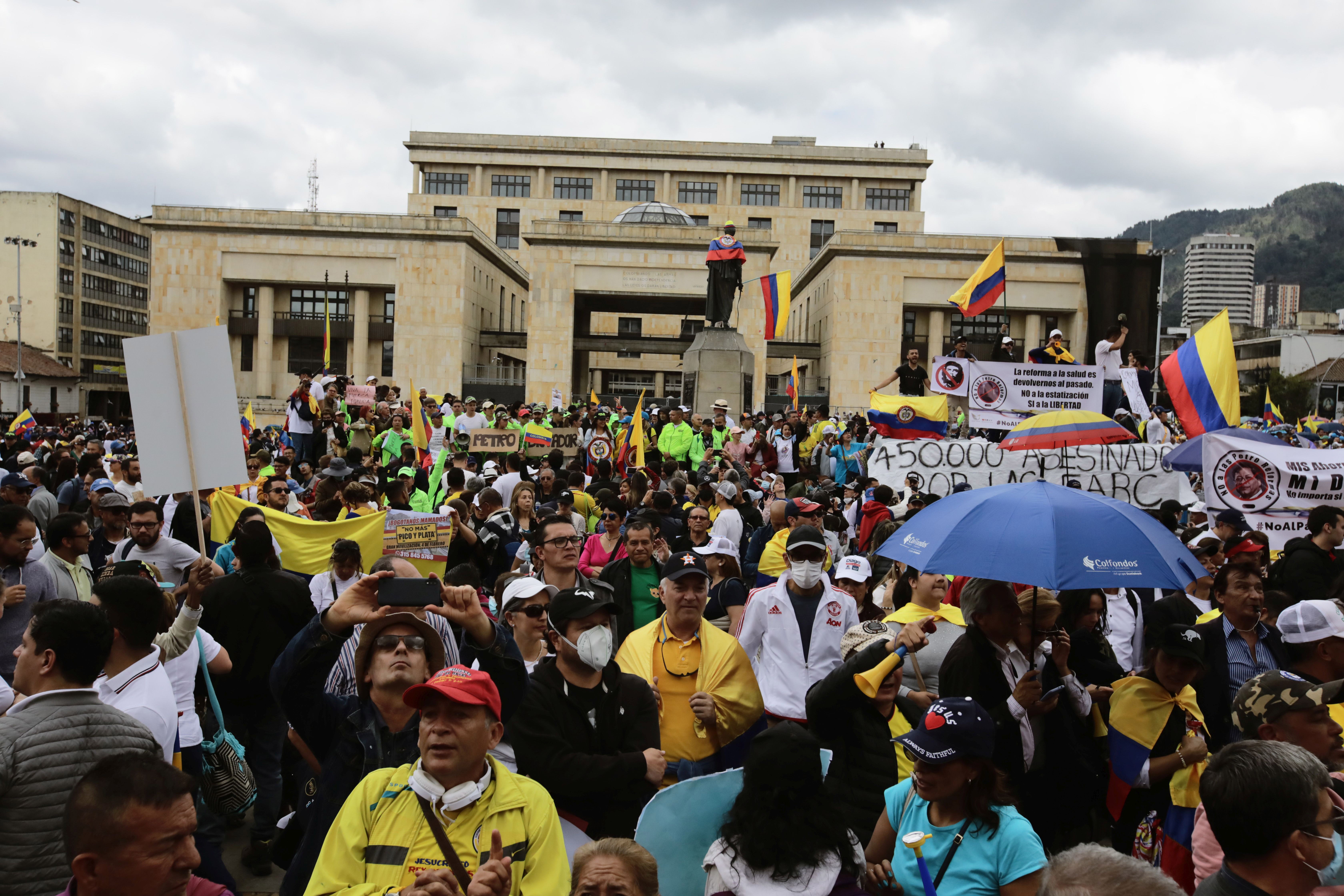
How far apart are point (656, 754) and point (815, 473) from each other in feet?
44.9

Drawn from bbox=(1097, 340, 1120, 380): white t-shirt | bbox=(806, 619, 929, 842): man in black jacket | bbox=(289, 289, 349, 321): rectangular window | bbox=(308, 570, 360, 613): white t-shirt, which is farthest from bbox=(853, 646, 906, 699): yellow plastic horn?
bbox=(289, 289, 349, 321): rectangular window

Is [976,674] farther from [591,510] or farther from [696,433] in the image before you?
[696,433]

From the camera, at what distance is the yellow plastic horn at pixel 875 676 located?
387 cm

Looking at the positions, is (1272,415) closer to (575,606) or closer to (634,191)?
(575,606)

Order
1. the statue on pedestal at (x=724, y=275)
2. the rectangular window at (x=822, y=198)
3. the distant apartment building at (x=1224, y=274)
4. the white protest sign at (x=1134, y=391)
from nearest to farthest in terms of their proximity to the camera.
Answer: the white protest sign at (x=1134, y=391)
the statue on pedestal at (x=724, y=275)
the rectangular window at (x=822, y=198)
the distant apartment building at (x=1224, y=274)

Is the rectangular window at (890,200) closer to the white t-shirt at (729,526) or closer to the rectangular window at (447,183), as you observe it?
the rectangular window at (447,183)

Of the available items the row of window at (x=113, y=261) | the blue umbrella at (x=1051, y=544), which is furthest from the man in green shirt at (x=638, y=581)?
the row of window at (x=113, y=261)

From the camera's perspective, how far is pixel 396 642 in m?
3.46

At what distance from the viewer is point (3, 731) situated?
3002 mm

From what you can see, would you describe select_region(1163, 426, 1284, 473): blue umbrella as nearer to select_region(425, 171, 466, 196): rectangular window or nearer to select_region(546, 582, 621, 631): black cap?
select_region(546, 582, 621, 631): black cap

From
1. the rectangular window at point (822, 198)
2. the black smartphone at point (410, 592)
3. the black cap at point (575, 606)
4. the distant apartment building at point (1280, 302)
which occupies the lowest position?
the black cap at point (575, 606)

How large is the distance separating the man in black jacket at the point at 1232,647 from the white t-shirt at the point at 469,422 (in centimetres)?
1203

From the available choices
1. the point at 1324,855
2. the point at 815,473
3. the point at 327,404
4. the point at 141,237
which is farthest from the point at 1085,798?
the point at 141,237

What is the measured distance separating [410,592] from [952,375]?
1112 cm
